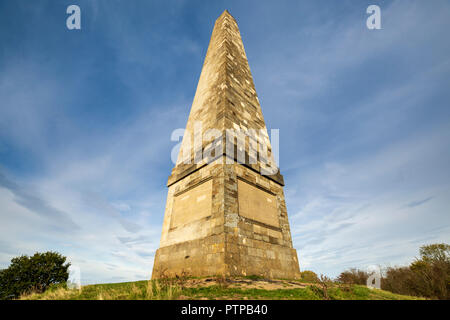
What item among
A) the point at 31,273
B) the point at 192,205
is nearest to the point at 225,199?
the point at 192,205

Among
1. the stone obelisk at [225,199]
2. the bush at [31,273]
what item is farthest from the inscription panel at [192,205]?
the bush at [31,273]

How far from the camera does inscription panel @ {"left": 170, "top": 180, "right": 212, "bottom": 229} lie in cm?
695

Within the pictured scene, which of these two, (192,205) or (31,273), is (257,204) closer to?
(192,205)

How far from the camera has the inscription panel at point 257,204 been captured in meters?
7.04

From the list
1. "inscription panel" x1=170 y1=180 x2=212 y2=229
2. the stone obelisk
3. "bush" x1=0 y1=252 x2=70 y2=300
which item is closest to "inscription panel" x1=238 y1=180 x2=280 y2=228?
the stone obelisk

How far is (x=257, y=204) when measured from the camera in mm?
7578

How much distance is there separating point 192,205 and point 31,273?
75.9ft

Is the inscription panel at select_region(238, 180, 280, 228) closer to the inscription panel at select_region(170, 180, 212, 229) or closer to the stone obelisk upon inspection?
the stone obelisk

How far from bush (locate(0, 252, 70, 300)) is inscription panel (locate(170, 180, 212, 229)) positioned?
18337 millimetres

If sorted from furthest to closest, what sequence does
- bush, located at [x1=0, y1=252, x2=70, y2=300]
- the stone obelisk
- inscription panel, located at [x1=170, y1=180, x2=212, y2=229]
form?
bush, located at [x1=0, y1=252, x2=70, y2=300] < inscription panel, located at [x1=170, y1=180, x2=212, y2=229] < the stone obelisk

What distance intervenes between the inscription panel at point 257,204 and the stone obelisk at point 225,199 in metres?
0.04
